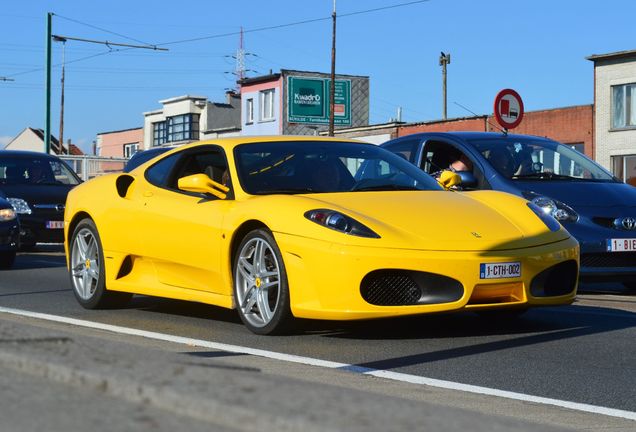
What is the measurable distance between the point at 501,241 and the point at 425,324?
1025 millimetres

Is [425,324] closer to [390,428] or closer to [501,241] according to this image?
[501,241]

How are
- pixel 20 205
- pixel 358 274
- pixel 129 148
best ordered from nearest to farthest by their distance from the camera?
1. pixel 358 274
2. pixel 20 205
3. pixel 129 148

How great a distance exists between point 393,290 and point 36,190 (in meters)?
12.3

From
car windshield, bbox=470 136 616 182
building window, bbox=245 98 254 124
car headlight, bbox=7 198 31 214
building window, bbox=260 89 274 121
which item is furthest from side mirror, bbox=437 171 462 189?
building window, bbox=245 98 254 124

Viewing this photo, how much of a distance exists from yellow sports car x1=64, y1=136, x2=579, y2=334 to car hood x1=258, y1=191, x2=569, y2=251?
1 centimetres

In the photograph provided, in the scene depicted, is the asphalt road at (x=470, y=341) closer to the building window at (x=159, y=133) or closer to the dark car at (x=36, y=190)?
the dark car at (x=36, y=190)

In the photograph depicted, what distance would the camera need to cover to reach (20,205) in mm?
17828

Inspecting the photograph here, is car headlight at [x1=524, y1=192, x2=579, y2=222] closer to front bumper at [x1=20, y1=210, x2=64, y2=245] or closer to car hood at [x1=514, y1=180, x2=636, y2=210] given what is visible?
car hood at [x1=514, y1=180, x2=636, y2=210]

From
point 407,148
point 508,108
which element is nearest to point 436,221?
point 407,148

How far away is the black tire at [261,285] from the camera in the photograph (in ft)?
23.5

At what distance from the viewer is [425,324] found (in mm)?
7945

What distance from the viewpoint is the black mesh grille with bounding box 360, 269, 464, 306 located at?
22.8 ft

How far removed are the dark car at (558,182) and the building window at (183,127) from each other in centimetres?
7350

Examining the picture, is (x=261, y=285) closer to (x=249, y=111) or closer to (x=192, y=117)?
(x=249, y=111)
